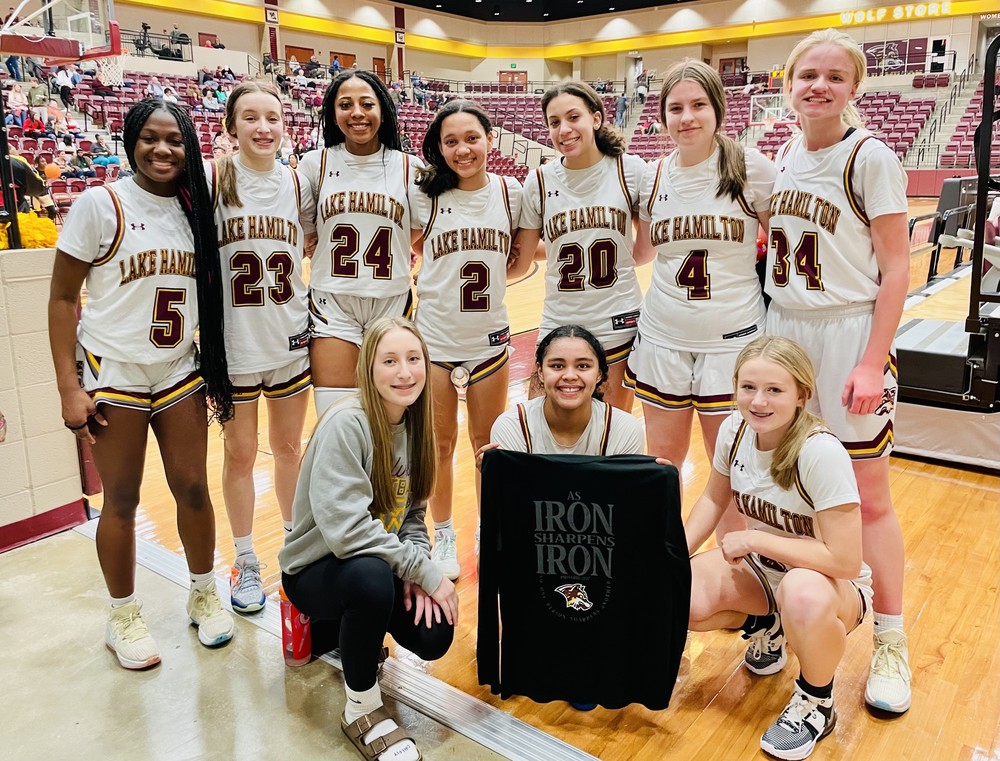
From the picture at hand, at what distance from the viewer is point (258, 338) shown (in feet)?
8.20

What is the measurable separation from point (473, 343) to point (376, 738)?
4.19 feet

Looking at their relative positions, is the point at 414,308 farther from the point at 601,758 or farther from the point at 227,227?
the point at 601,758

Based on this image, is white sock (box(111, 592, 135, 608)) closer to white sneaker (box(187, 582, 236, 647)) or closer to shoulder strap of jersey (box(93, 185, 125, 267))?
white sneaker (box(187, 582, 236, 647))

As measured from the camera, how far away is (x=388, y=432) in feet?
6.78

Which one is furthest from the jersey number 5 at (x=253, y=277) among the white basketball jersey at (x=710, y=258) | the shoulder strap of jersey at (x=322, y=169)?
the white basketball jersey at (x=710, y=258)

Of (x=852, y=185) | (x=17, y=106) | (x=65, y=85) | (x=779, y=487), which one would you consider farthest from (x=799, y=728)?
(x=65, y=85)

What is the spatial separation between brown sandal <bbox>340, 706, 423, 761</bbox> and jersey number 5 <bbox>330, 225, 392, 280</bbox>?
134cm

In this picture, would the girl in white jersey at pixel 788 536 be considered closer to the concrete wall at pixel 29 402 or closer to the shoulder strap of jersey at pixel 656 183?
the shoulder strap of jersey at pixel 656 183

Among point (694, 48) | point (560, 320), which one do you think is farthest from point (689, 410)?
point (694, 48)

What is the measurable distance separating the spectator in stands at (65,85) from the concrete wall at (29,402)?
47.1 ft

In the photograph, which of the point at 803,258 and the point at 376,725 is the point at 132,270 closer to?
the point at 376,725

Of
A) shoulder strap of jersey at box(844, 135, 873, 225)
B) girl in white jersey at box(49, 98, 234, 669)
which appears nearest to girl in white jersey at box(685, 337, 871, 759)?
shoulder strap of jersey at box(844, 135, 873, 225)

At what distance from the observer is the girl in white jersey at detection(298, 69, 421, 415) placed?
2.61 m

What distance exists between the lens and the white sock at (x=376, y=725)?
1902 mm
